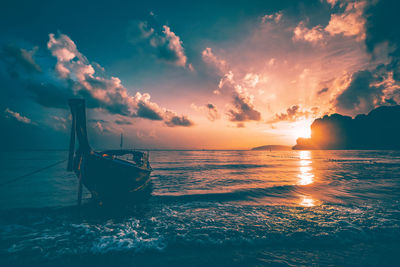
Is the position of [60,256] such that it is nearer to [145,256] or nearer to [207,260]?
[145,256]

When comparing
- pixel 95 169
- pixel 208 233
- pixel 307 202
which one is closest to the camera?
pixel 208 233

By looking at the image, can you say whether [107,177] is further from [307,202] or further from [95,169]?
[307,202]

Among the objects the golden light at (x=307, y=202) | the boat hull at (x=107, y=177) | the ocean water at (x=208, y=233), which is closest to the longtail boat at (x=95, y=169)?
the boat hull at (x=107, y=177)

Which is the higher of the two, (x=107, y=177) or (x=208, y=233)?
(x=107, y=177)

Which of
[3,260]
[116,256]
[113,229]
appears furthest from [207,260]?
[3,260]

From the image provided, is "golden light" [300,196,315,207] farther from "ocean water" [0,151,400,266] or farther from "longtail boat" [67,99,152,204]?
"longtail boat" [67,99,152,204]

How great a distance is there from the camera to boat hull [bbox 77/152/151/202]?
954 cm

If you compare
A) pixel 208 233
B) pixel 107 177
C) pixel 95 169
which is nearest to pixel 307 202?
pixel 208 233

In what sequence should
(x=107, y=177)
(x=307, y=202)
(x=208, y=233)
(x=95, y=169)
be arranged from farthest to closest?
1. (x=307, y=202)
2. (x=107, y=177)
3. (x=95, y=169)
4. (x=208, y=233)

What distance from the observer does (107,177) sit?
10156 millimetres

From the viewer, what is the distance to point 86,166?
373 inches

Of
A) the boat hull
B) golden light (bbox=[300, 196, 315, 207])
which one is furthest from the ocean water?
the boat hull

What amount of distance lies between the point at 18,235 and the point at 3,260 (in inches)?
83.2

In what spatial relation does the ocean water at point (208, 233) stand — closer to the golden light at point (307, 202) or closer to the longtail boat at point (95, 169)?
the golden light at point (307, 202)
